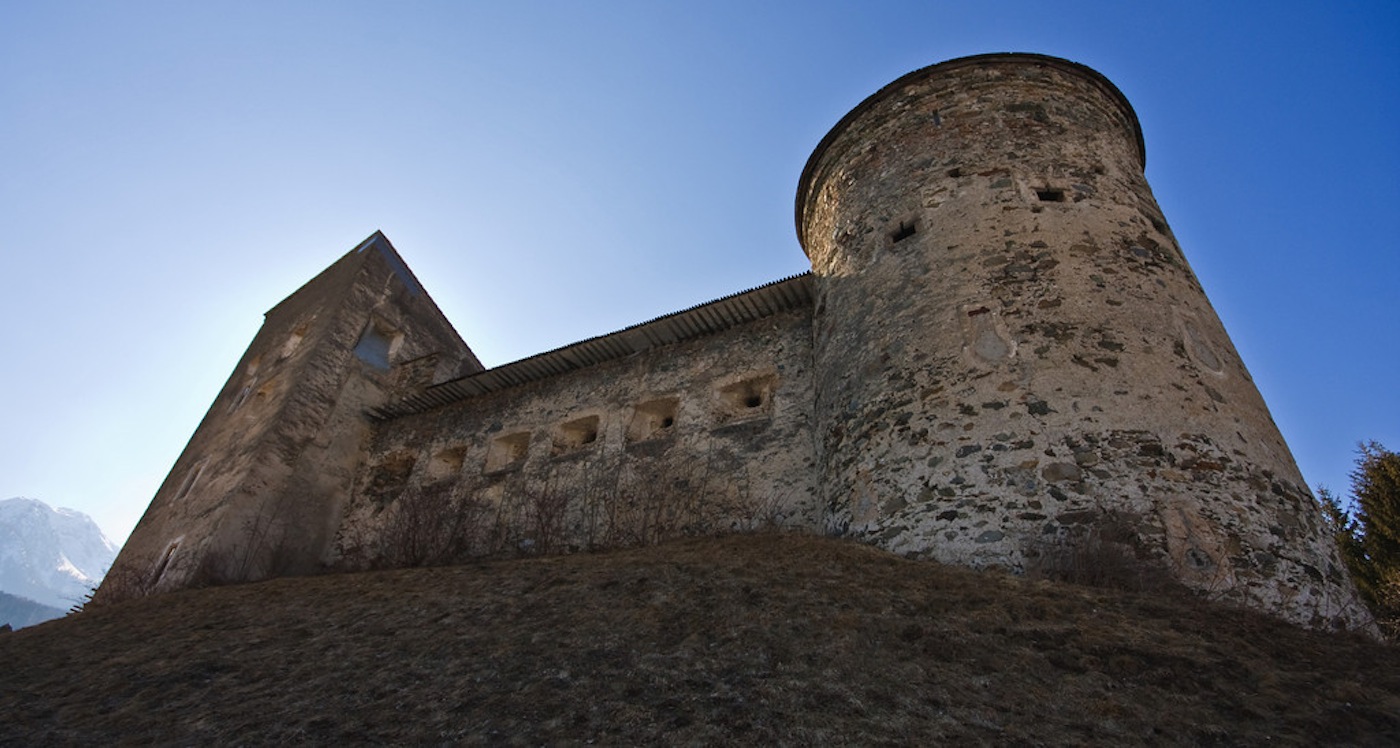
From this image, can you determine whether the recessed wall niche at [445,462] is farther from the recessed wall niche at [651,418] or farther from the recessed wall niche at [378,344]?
the recessed wall niche at [651,418]

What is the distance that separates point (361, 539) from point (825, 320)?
7698 mm

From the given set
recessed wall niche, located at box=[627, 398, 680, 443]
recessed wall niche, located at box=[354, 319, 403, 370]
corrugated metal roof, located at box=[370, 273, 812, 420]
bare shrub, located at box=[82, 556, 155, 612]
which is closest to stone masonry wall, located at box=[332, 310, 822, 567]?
recessed wall niche, located at box=[627, 398, 680, 443]

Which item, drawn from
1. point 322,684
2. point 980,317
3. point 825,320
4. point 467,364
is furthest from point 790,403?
point 467,364

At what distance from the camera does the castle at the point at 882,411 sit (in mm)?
5375

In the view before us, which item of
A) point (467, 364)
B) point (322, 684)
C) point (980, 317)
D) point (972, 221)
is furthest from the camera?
point (467, 364)

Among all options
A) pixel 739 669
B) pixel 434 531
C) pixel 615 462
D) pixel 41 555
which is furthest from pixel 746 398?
pixel 41 555

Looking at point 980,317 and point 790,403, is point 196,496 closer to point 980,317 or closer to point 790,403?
point 790,403

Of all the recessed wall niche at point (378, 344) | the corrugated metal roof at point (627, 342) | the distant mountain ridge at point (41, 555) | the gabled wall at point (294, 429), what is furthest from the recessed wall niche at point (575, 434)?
the distant mountain ridge at point (41, 555)

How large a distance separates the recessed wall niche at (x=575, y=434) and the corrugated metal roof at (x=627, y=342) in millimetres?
979

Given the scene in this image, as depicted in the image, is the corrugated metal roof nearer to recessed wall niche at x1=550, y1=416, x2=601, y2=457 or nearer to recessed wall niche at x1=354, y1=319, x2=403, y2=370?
recessed wall niche at x1=550, y1=416, x2=601, y2=457

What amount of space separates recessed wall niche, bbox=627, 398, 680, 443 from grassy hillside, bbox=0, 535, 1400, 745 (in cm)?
411

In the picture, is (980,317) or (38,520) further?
(38,520)

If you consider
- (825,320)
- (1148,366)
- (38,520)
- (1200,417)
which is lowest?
(1200,417)

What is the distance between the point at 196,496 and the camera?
1127 centimetres
